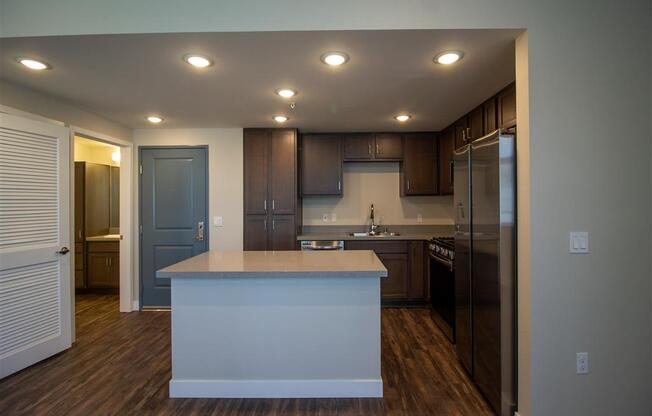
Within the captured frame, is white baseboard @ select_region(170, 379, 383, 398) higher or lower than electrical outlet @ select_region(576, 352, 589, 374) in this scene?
lower

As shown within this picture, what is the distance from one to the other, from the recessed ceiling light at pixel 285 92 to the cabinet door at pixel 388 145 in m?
1.76

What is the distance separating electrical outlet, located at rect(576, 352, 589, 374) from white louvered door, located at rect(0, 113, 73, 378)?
3.82m

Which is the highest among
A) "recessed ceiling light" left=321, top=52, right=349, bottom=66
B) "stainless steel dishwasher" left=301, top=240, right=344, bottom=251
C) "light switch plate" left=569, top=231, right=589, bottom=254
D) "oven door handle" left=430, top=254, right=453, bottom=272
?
"recessed ceiling light" left=321, top=52, right=349, bottom=66

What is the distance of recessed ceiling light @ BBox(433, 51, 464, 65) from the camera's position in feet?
6.50

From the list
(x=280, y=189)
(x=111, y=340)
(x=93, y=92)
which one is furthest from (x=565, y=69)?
(x=111, y=340)

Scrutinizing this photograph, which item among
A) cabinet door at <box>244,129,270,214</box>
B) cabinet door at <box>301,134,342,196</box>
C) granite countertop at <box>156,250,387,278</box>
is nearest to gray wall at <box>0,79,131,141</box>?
cabinet door at <box>244,129,270,214</box>

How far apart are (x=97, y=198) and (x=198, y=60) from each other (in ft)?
12.6

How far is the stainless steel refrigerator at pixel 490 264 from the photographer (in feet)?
5.96

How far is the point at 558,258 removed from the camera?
66.3 inches

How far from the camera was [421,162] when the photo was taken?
13.8 feet

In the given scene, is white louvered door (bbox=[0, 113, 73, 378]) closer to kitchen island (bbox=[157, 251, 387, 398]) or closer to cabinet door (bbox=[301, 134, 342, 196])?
kitchen island (bbox=[157, 251, 387, 398])

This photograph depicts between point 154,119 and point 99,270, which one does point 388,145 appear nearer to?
point 154,119

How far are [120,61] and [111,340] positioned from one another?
8.41 feet

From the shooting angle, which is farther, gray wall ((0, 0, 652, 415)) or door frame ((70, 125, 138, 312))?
door frame ((70, 125, 138, 312))
